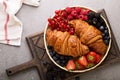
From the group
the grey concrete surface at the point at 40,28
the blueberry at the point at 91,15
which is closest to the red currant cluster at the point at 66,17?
the blueberry at the point at 91,15

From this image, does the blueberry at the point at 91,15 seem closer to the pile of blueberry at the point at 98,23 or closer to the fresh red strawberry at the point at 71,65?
the pile of blueberry at the point at 98,23

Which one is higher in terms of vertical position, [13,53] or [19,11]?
[19,11]

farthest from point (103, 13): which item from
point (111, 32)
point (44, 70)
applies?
point (44, 70)

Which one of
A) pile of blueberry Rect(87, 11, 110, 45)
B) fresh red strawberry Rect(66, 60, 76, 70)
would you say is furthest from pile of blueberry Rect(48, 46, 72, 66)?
pile of blueberry Rect(87, 11, 110, 45)

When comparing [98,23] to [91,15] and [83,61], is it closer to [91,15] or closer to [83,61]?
[91,15]

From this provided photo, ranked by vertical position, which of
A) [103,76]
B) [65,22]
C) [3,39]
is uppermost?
[65,22]

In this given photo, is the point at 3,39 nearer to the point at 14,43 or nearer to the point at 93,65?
the point at 14,43
